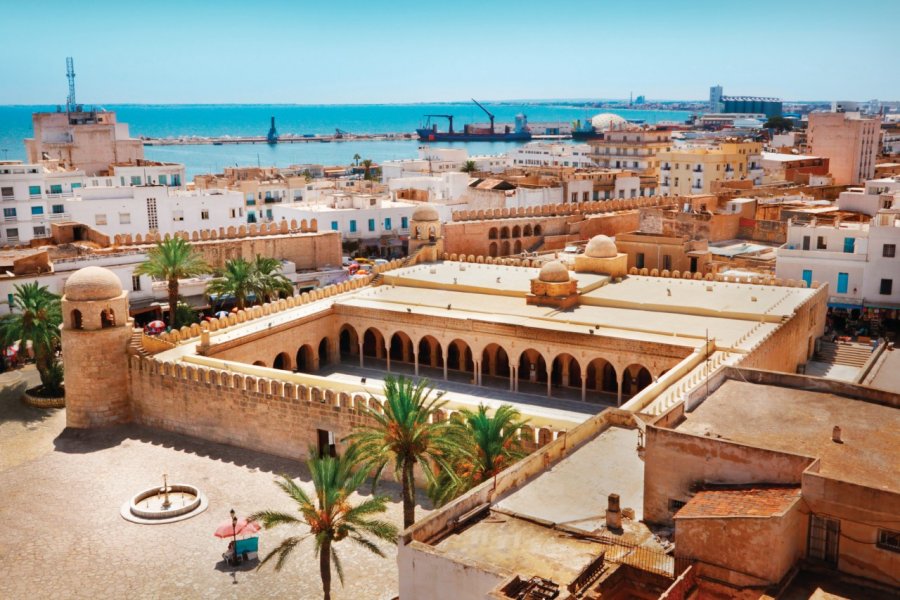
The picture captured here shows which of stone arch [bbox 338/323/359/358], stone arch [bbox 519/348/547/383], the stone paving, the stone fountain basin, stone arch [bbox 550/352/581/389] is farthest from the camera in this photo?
stone arch [bbox 338/323/359/358]

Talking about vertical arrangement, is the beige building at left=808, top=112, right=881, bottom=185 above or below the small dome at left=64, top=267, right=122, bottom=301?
above

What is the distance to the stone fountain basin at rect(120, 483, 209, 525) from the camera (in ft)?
72.6

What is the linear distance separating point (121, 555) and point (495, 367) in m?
16.2

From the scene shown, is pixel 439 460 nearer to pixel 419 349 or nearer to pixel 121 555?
pixel 121 555

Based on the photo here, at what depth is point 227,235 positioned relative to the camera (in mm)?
44188

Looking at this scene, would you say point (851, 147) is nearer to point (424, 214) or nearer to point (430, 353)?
point (424, 214)

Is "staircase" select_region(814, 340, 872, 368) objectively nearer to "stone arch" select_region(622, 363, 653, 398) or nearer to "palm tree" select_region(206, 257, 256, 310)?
"stone arch" select_region(622, 363, 653, 398)

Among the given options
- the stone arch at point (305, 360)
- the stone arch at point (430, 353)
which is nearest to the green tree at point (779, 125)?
the stone arch at point (430, 353)

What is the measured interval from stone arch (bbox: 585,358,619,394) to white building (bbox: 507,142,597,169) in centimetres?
6183

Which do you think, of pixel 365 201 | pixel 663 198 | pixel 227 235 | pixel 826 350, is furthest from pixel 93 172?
pixel 826 350

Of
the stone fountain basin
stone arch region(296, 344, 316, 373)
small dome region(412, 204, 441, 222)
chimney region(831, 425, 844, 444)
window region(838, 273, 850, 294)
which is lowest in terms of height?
the stone fountain basin

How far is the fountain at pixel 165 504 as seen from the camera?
72.7ft

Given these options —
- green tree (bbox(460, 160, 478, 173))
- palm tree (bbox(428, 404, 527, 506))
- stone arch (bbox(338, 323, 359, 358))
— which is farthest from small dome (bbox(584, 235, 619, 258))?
green tree (bbox(460, 160, 478, 173))

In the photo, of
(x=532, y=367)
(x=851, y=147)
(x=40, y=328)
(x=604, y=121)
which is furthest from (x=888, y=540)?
(x=604, y=121)
